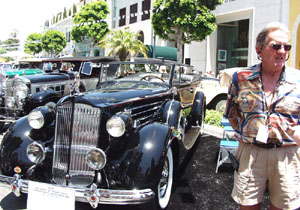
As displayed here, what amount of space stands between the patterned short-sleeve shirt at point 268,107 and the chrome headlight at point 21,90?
214 inches

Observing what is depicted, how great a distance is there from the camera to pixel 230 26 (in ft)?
62.6

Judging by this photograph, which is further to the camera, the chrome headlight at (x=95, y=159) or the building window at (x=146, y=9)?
the building window at (x=146, y=9)

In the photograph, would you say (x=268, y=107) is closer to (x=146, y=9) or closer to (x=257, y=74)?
(x=257, y=74)

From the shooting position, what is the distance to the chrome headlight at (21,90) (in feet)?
19.4

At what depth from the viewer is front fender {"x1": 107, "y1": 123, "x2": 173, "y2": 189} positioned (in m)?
2.21

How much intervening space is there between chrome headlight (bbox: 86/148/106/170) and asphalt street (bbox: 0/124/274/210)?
70cm

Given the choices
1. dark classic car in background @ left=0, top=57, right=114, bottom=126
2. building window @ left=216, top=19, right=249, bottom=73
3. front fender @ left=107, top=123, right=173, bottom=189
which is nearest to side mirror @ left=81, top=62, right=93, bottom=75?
dark classic car in background @ left=0, top=57, right=114, bottom=126

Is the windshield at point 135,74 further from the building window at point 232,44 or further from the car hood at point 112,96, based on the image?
the building window at point 232,44

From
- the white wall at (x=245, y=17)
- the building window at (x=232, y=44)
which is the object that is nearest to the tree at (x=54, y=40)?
the white wall at (x=245, y=17)

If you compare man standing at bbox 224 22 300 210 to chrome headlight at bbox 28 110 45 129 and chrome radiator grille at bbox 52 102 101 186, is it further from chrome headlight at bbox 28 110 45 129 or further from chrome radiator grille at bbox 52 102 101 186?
chrome headlight at bbox 28 110 45 129

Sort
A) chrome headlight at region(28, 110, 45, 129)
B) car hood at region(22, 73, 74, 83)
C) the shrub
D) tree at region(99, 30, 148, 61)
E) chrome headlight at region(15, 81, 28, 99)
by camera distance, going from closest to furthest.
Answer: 1. chrome headlight at region(28, 110, 45, 129)
2. chrome headlight at region(15, 81, 28, 99)
3. the shrub
4. car hood at region(22, 73, 74, 83)
5. tree at region(99, 30, 148, 61)

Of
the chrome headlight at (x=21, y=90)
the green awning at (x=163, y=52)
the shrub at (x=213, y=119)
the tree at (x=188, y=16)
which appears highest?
the tree at (x=188, y=16)

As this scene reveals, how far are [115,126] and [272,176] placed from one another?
4.43 feet

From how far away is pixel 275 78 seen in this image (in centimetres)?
170
